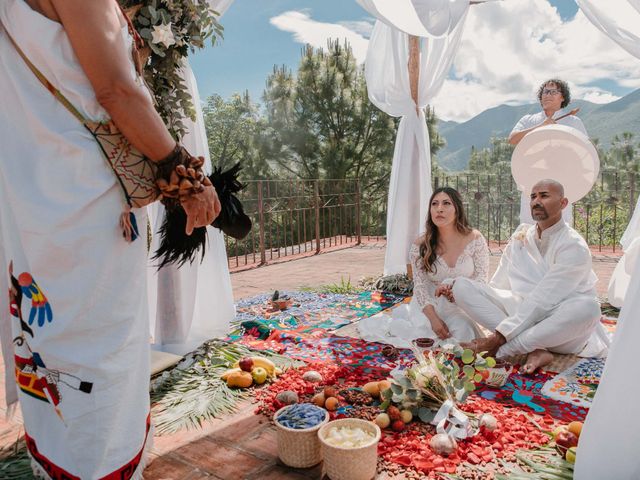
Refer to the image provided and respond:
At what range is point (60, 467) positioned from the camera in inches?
55.4

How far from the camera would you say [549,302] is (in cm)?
292

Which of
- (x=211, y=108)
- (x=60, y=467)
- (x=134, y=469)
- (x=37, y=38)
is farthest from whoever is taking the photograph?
(x=211, y=108)

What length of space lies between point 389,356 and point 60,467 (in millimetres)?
2117

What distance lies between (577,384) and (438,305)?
1131mm

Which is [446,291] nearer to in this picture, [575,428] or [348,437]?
[575,428]

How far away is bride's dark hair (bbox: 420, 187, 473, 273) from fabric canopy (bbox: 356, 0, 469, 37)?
1.45 metres

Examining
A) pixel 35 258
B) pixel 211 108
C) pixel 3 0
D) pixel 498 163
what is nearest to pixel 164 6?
pixel 3 0

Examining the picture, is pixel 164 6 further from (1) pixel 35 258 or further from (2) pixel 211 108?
(2) pixel 211 108

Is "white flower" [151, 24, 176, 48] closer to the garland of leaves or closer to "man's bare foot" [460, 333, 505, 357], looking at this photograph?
the garland of leaves

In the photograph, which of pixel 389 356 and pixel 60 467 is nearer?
Result: pixel 60 467

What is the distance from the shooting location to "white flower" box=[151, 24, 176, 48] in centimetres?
227

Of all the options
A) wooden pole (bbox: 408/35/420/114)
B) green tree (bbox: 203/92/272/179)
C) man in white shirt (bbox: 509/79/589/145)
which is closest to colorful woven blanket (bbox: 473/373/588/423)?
man in white shirt (bbox: 509/79/589/145)

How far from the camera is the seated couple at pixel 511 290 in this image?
2908mm

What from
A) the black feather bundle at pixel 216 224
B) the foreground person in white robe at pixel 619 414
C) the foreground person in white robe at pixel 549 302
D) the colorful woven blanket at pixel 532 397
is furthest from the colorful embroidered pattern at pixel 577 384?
the black feather bundle at pixel 216 224
